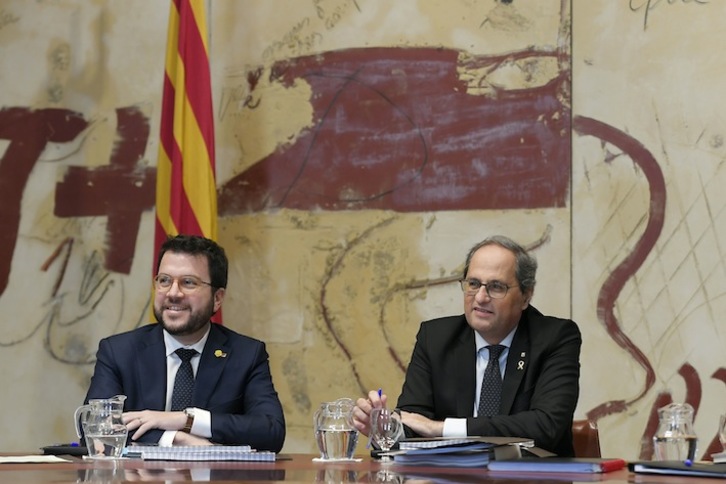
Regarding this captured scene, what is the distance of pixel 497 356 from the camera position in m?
4.05

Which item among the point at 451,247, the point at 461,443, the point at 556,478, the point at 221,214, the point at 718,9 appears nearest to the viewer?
the point at 556,478

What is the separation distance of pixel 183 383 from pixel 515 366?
3.69 feet

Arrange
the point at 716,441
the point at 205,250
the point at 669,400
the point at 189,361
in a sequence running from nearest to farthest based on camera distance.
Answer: the point at 189,361 → the point at 205,250 → the point at 716,441 → the point at 669,400

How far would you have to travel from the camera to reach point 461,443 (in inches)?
118

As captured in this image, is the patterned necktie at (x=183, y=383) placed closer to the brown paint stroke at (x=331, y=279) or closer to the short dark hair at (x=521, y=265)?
the short dark hair at (x=521, y=265)

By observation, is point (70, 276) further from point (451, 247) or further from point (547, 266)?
point (547, 266)

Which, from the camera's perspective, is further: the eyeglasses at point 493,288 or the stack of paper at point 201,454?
the eyeglasses at point 493,288

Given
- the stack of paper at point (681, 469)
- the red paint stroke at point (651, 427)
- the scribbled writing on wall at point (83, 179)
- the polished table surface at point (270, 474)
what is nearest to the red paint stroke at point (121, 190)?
the scribbled writing on wall at point (83, 179)

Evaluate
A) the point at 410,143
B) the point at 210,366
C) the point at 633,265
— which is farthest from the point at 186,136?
the point at 633,265

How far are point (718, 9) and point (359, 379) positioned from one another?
86.3 inches

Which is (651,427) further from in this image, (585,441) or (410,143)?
(410,143)

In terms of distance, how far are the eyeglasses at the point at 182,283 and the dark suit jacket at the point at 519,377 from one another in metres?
0.81

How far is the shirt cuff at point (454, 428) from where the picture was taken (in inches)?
142

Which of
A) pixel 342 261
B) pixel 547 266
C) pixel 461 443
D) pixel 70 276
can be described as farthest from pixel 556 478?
pixel 70 276
